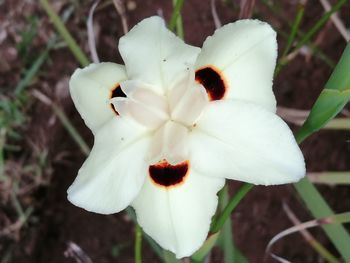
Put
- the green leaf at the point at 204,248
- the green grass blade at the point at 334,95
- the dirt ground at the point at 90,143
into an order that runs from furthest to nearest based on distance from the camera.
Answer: the dirt ground at the point at 90,143 < the green leaf at the point at 204,248 < the green grass blade at the point at 334,95

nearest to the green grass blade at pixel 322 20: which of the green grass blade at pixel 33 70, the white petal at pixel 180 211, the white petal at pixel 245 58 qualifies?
the white petal at pixel 245 58

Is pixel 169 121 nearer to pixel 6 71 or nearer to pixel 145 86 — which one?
pixel 145 86

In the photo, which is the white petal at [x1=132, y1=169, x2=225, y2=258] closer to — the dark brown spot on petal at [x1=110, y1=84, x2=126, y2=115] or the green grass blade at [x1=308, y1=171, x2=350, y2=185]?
the dark brown spot on petal at [x1=110, y1=84, x2=126, y2=115]

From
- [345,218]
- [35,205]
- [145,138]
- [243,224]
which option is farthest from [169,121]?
[35,205]

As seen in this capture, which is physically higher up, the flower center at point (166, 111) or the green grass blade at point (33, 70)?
the flower center at point (166, 111)

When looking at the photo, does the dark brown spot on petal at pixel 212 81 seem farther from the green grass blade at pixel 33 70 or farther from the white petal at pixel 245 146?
the green grass blade at pixel 33 70

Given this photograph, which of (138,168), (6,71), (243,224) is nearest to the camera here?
(138,168)

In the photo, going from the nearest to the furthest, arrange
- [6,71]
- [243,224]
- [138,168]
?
[138,168], [243,224], [6,71]
